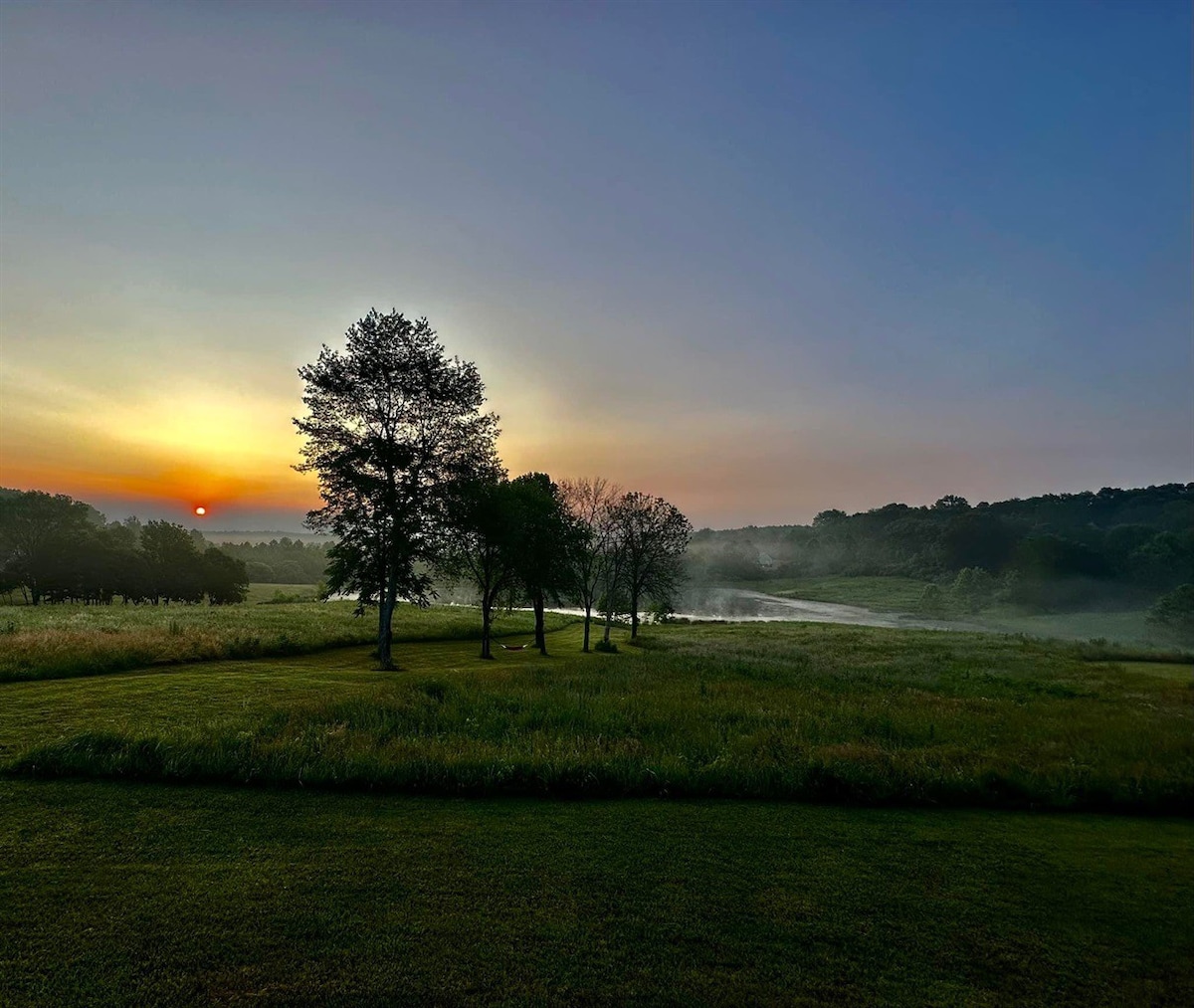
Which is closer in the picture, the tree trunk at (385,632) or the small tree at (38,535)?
the tree trunk at (385,632)

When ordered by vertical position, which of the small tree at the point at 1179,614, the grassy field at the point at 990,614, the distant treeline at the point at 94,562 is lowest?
the grassy field at the point at 990,614

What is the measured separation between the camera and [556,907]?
482 centimetres

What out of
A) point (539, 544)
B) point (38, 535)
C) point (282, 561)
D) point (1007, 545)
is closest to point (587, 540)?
point (539, 544)

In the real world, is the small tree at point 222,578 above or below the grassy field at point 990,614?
above

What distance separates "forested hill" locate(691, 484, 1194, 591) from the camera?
290 feet

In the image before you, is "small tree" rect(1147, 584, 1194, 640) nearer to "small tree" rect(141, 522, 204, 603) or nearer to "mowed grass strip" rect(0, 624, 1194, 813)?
"mowed grass strip" rect(0, 624, 1194, 813)

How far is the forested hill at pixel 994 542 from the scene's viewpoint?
88312 millimetres

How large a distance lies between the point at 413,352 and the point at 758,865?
23.9 metres

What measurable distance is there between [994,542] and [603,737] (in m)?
136

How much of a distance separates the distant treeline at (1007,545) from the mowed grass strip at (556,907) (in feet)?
347

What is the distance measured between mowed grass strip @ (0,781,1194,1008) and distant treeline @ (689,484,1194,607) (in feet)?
347

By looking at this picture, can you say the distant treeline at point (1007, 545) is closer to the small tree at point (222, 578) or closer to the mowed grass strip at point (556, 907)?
the small tree at point (222, 578)

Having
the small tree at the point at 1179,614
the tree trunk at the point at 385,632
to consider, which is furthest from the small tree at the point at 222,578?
the small tree at the point at 1179,614

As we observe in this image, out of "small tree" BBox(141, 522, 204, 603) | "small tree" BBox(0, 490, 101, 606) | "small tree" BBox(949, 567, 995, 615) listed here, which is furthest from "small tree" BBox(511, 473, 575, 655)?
"small tree" BBox(949, 567, 995, 615)
